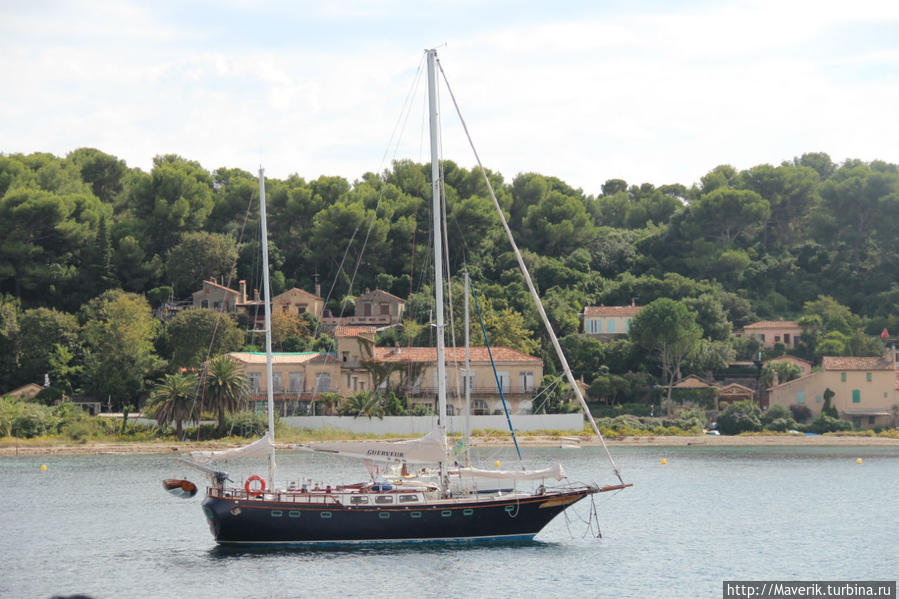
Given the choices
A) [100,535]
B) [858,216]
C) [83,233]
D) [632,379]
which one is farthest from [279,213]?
[100,535]

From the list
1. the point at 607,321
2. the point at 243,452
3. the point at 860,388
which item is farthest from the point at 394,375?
the point at 243,452

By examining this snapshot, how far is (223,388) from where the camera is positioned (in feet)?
205

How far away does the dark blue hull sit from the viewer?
32062 millimetres

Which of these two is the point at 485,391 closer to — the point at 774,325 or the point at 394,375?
the point at 394,375

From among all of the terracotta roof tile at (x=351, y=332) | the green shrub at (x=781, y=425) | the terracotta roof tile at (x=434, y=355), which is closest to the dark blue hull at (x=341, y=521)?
the terracotta roof tile at (x=434, y=355)

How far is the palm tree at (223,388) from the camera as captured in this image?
62312 mm

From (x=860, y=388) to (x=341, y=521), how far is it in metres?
51.7

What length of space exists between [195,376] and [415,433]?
13210 mm

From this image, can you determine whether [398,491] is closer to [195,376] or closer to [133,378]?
[195,376]

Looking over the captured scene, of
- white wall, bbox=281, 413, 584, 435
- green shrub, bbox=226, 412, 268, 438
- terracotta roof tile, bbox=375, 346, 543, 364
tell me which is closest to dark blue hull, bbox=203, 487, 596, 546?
white wall, bbox=281, 413, 584, 435

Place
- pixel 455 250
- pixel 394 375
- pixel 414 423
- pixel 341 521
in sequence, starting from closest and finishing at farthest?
pixel 341 521 < pixel 414 423 < pixel 394 375 < pixel 455 250

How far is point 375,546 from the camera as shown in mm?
32438

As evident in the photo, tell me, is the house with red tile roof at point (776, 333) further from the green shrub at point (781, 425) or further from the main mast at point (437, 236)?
the main mast at point (437, 236)

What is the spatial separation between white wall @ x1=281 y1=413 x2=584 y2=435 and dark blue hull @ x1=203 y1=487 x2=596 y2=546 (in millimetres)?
32414
